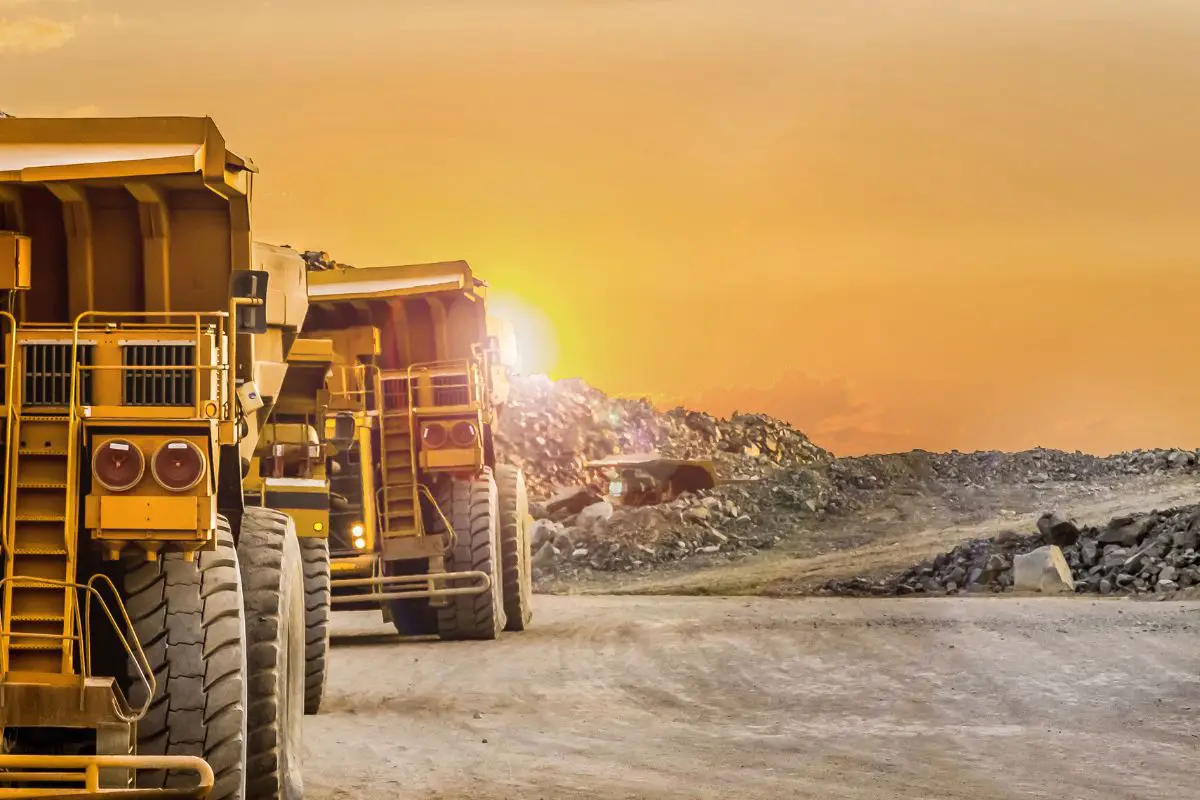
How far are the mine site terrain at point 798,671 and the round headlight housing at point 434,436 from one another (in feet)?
6.74

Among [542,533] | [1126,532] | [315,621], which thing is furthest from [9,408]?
[542,533]

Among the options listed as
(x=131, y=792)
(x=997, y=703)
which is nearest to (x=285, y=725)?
(x=131, y=792)

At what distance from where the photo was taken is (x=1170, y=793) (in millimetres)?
10531

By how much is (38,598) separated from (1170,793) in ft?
20.8

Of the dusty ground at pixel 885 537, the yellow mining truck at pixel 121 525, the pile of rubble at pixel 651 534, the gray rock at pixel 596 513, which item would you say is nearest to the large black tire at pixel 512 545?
the dusty ground at pixel 885 537

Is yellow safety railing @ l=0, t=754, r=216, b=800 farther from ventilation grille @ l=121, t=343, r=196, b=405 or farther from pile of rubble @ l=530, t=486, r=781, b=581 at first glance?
pile of rubble @ l=530, t=486, r=781, b=581

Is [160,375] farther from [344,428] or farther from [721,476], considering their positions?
Answer: [721,476]

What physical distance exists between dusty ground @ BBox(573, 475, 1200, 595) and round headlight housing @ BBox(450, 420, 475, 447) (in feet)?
37.0

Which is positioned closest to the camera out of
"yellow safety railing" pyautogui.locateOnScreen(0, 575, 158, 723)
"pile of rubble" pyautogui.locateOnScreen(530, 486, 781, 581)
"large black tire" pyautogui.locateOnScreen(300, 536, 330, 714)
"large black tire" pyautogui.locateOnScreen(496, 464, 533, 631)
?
"yellow safety railing" pyautogui.locateOnScreen(0, 575, 158, 723)

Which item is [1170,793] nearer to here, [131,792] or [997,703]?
[997,703]

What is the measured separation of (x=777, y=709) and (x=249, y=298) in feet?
23.2

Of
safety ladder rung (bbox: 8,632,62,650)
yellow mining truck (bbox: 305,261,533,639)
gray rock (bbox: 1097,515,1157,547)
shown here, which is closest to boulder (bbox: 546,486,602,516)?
gray rock (bbox: 1097,515,1157,547)

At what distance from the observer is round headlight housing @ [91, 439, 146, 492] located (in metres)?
7.66

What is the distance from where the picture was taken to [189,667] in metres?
7.84
